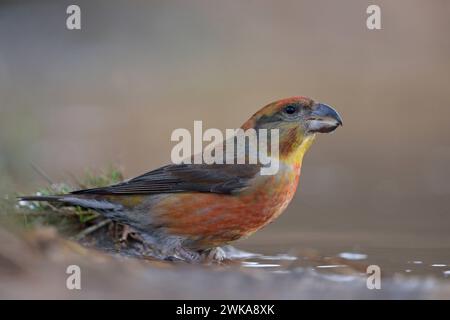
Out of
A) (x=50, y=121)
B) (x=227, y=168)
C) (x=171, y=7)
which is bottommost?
(x=227, y=168)

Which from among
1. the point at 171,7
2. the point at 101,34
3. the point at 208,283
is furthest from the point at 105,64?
the point at 208,283

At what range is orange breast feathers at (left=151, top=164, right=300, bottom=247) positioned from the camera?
4.65 metres

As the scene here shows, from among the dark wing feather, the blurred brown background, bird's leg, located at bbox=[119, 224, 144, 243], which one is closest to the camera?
the dark wing feather

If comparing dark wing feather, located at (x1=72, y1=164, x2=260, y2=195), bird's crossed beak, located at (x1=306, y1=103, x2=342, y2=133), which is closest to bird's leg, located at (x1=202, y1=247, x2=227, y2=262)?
dark wing feather, located at (x1=72, y1=164, x2=260, y2=195)

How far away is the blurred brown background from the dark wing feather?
1967 mm

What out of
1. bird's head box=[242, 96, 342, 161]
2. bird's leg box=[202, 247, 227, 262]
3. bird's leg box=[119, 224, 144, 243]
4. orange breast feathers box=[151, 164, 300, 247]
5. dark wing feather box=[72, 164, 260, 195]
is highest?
bird's head box=[242, 96, 342, 161]

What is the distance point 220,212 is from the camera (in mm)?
4660

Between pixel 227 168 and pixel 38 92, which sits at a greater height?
pixel 38 92

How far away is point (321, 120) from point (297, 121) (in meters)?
0.16

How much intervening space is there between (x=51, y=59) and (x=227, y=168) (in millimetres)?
9497

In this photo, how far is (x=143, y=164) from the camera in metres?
9.27

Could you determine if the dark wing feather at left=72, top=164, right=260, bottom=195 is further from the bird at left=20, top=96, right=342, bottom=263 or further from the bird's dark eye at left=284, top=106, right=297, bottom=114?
the bird's dark eye at left=284, top=106, right=297, bottom=114

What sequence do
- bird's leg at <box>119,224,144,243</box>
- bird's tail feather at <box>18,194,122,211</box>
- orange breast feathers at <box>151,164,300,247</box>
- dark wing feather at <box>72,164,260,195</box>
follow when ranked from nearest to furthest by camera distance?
bird's tail feather at <box>18,194,122,211</box> → orange breast feathers at <box>151,164,300,247</box> → dark wing feather at <box>72,164,260,195</box> → bird's leg at <box>119,224,144,243</box>

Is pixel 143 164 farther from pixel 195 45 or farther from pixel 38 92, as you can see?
pixel 195 45
